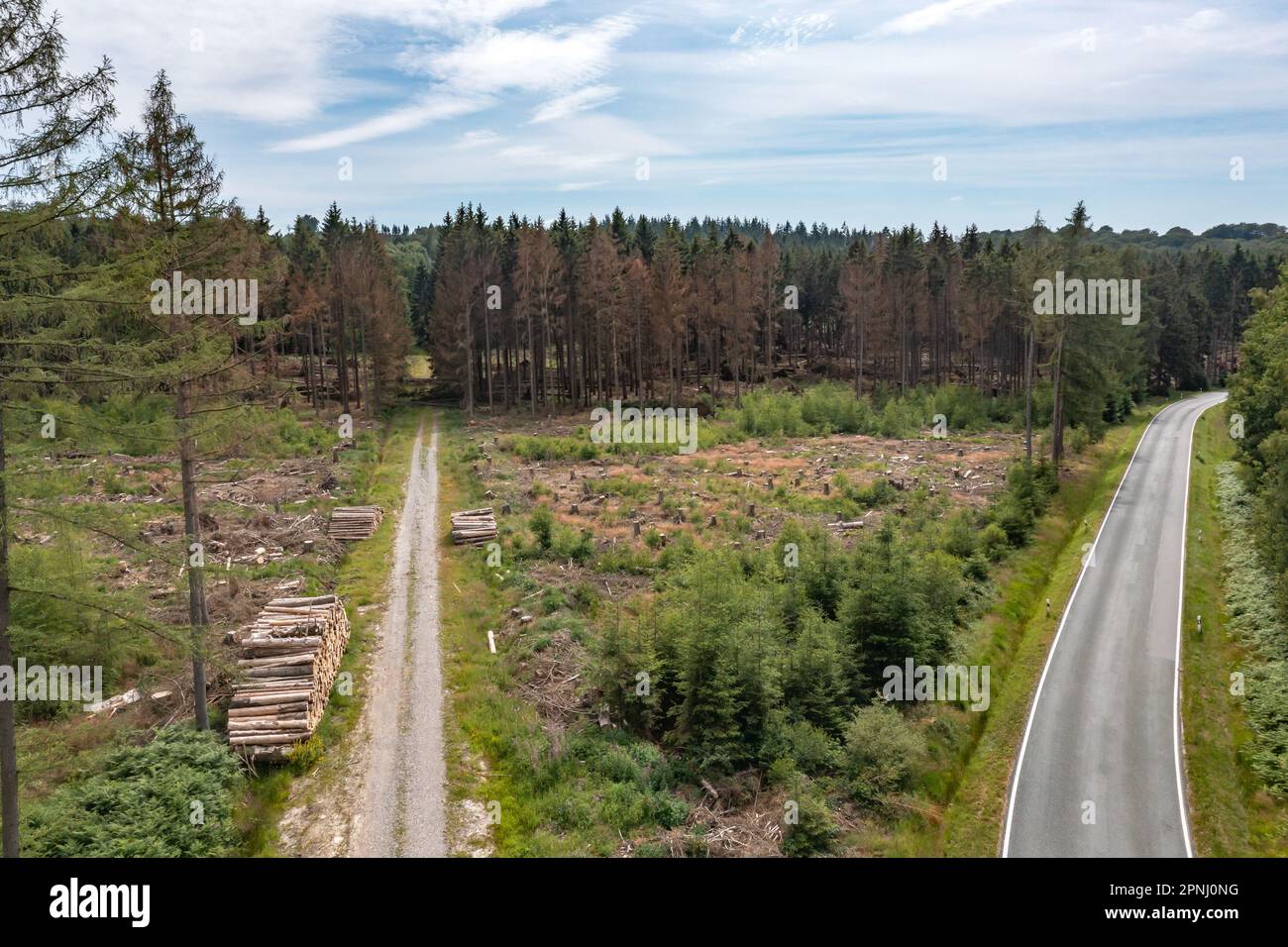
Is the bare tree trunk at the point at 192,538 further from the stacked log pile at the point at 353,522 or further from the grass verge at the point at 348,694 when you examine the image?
the stacked log pile at the point at 353,522

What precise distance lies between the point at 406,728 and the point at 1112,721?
19.8 m

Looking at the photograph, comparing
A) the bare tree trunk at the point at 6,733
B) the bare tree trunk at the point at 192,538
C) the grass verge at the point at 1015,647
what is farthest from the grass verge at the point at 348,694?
the grass verge at the point at 1015,647

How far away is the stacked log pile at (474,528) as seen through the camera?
3092 centimetres

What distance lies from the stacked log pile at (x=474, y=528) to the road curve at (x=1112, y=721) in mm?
20277

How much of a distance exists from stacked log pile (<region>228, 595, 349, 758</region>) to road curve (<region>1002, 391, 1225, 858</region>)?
52.8ft

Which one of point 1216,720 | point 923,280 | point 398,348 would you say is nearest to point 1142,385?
point 923,280

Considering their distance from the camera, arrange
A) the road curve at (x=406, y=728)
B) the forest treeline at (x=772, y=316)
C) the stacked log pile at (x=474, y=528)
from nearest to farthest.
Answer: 1. the road curve at (x=406, y=728)
2. the stacked log pile at (x=474, y=528)
3. the forest treeline at (x=772, y=316)

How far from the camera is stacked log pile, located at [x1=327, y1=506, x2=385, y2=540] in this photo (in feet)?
102

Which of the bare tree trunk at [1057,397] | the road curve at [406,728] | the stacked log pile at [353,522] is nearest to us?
the road curve at [406,728]

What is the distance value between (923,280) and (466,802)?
81.2 meters

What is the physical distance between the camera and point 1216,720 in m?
22.3

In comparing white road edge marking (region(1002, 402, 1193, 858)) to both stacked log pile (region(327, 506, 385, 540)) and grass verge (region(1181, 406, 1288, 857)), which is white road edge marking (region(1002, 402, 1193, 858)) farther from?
stacked log pile (region(327, 506, 385, 540))

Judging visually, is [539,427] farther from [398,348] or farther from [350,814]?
[350,814]

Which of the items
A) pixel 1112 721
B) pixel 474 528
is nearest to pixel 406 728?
pixel 474 528
